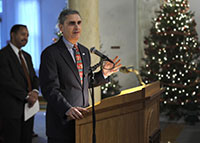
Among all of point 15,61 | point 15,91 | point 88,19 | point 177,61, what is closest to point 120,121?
point 15,91

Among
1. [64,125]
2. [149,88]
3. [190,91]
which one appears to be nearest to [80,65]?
[64,125]

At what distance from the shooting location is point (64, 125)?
2357mm

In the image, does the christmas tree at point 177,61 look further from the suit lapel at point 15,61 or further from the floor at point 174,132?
the suit lapel at point 15,61

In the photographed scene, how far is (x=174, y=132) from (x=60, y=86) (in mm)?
4502

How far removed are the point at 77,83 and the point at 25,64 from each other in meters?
1.64

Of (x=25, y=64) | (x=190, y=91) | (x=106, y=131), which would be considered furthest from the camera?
(x=190, y=91)

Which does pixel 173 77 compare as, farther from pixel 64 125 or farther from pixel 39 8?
pixel 39 8

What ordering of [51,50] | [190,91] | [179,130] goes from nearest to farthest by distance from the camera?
[51,50], [179,130], [190,91]

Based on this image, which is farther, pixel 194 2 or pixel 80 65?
pixel 194 2

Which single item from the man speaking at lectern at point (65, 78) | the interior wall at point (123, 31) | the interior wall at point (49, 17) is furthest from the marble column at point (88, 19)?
the interior wall at point (49, 17)

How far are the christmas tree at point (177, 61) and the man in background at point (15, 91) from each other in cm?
390

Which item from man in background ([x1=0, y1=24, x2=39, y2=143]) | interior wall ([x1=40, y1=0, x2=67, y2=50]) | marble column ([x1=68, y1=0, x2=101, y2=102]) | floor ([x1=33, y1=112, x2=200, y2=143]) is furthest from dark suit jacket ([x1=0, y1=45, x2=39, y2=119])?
interior wall ([x1=40, y1=0, x2=67, y2=50])

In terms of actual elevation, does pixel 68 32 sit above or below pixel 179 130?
above

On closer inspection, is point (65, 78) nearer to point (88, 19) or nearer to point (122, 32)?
point (88, 19)
